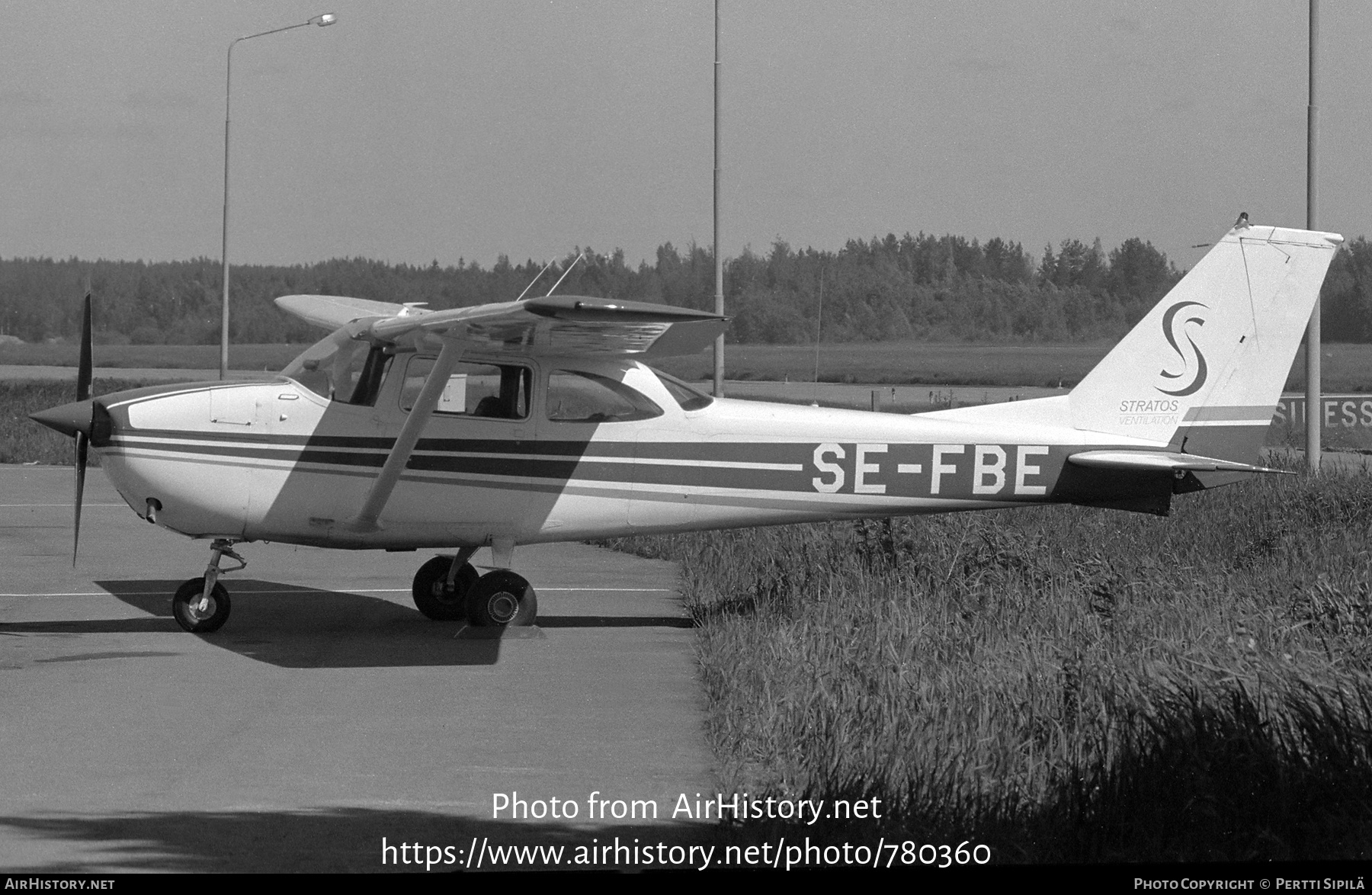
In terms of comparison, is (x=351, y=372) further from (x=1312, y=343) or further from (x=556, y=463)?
(x=1312, y=343)

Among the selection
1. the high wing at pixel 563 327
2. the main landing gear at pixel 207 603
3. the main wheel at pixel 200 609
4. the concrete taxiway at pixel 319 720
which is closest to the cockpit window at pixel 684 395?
the high wing at pixel 563 327

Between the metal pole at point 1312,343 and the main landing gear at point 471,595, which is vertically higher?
the metal pole at point 1312,343

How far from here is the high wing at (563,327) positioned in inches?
332

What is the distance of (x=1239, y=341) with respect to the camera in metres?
11.1

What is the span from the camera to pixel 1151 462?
1055 cm

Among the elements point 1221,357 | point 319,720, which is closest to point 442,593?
point 319,720

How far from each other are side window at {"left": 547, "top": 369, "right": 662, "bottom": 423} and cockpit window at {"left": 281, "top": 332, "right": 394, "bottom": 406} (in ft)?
3.81

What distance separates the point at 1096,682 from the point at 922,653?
1.39m

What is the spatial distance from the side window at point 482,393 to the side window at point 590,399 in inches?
8.0

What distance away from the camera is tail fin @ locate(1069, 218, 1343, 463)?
11.1 meters

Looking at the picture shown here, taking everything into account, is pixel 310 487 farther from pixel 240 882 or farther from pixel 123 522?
pixel 123 522

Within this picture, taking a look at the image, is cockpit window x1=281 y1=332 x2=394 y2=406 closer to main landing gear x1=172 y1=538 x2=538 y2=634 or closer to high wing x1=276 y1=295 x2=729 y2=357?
high wing x1=276 y1=295 x2=729 y2=357

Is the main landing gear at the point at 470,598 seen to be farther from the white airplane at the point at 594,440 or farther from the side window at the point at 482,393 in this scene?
the side window at the point at 482,393

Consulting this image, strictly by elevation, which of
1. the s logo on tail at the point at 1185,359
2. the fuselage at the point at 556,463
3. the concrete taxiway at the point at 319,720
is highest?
the s logo on tail at the point at 1185,359
